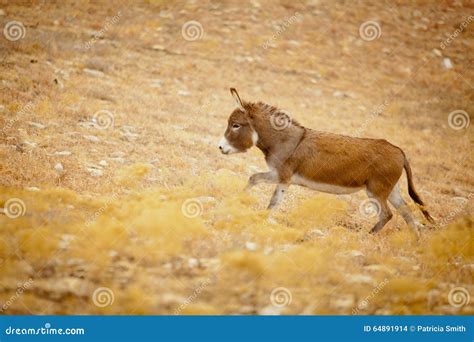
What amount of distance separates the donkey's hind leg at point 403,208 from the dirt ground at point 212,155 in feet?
0.66

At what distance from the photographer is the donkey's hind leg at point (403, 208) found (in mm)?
10262

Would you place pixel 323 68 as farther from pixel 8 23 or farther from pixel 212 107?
pixel 8 23

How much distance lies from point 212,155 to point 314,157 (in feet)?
14.9

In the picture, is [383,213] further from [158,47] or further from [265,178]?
[158,47]

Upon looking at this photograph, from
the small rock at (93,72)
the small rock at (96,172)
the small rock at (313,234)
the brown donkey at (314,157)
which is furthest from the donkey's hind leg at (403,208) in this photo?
the small rock at (93,72)

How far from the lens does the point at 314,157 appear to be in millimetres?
10125

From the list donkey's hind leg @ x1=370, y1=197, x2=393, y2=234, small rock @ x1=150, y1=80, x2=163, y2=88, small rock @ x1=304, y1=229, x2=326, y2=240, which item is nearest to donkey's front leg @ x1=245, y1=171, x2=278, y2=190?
small rock @ x1=304, y1=229, x2=326, y2=240

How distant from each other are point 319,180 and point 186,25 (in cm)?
1684

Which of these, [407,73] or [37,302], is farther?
[407,73]

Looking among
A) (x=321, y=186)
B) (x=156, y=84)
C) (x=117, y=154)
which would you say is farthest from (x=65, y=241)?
(x=156, y=84)

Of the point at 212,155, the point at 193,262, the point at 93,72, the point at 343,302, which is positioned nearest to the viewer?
the point at 343,302

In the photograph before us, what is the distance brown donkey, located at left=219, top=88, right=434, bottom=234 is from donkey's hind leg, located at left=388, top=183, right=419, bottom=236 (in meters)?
0.02

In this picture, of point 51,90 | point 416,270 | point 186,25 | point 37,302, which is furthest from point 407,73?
point 37,302

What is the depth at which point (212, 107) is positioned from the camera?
19.1m
